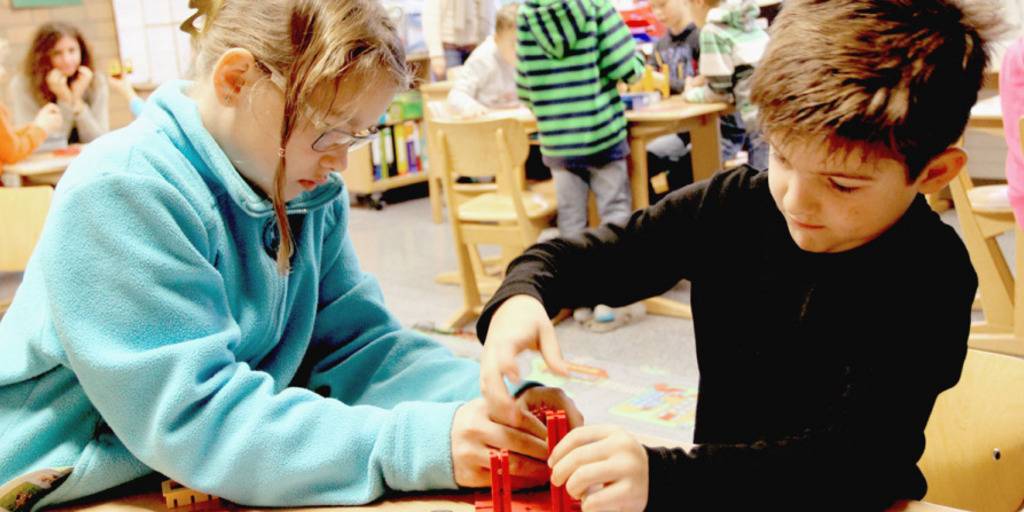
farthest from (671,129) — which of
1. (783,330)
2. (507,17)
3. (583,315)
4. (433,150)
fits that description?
(783,330)

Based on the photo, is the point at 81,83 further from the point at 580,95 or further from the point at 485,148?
the point at 580,95

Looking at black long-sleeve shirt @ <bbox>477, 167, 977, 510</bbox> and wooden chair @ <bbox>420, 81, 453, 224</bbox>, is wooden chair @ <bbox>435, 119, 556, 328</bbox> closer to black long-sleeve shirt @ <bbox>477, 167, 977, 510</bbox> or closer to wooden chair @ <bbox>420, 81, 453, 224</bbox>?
wooden chair @ <bbox>420, 81, 453, 224</bbox>

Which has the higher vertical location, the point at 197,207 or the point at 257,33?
the point at 257,33

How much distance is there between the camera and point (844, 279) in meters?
0.95

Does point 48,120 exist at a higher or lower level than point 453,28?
lower

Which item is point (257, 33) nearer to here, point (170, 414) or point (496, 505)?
point (170, 414)

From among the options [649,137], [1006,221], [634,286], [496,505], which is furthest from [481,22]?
[496,505]

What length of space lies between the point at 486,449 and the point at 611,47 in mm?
2805

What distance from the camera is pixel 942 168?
0.84 meters

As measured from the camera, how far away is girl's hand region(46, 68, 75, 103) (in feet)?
15.0

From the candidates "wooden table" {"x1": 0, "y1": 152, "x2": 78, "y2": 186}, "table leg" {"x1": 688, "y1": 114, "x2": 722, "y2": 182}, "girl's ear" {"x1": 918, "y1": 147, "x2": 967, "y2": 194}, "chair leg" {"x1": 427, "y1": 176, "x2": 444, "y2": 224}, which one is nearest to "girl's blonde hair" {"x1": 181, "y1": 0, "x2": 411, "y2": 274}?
"girl's ear" {"x1": 918, "y1": 147, "x2": 967, "y2": 194}

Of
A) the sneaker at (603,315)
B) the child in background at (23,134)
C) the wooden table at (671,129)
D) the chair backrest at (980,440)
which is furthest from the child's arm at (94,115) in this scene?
the chair backrest at (980,440)

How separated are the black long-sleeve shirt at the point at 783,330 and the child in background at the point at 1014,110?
1595mm

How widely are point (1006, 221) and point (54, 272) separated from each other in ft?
9.14
